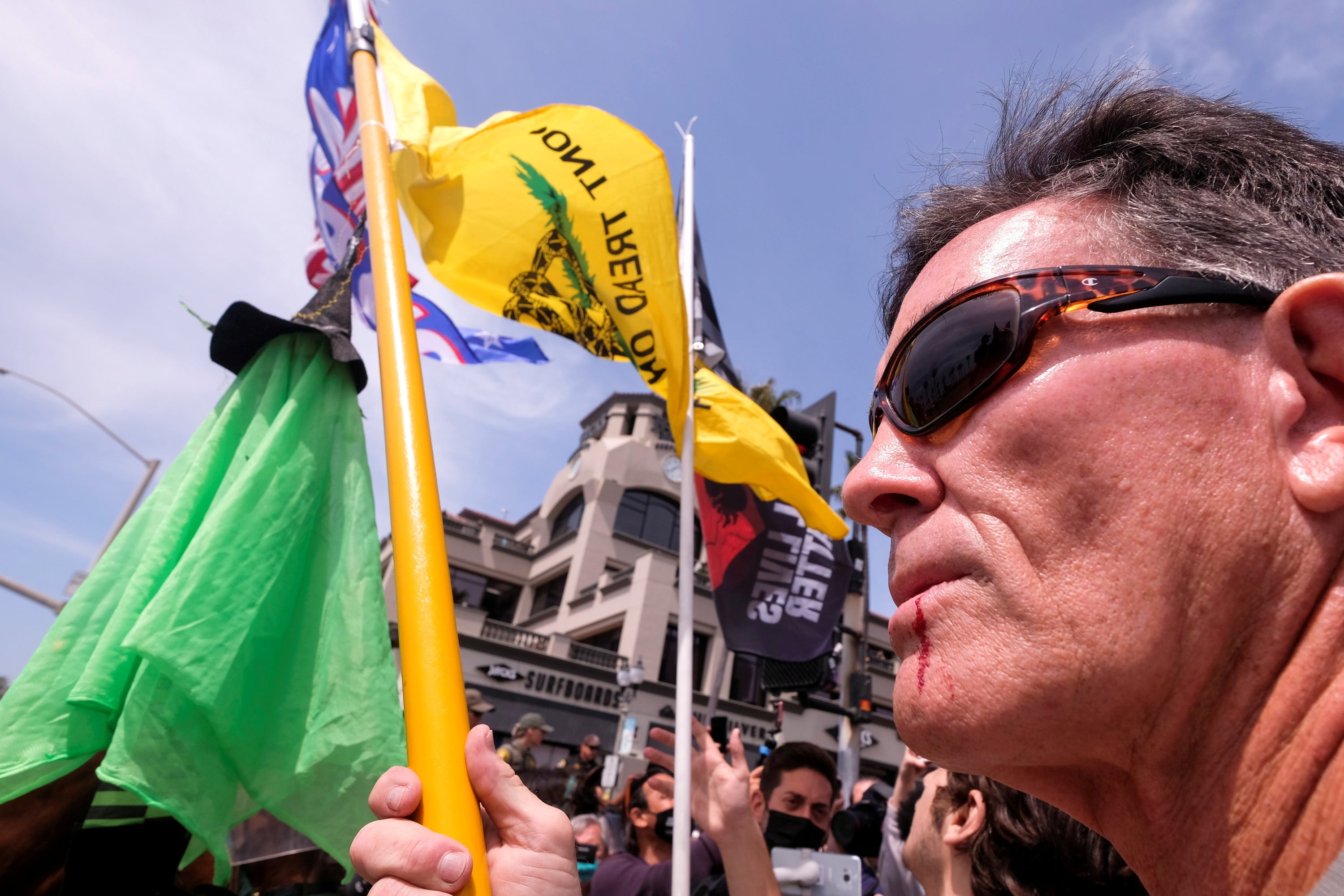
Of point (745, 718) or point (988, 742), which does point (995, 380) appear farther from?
point (745, 718)

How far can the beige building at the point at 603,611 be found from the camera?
21312mm

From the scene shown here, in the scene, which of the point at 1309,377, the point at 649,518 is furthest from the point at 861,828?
the point at 649,518

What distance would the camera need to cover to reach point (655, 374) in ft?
13.2

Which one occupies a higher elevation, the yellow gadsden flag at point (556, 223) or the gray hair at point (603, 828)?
the yellow gadsden flag at point (556, 223)

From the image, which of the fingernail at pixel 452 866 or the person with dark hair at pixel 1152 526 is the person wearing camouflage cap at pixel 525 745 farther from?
the person with dark hair at pixel 1152 526

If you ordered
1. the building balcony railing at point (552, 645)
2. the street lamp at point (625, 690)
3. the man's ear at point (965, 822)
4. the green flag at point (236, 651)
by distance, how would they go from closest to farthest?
the green flag at point (236, 651), the man's ear at point (965, 822), the street lamp at point (625, 690), the building balcony railing at point (552, 645)

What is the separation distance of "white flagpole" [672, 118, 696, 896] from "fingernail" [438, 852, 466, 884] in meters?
1.67

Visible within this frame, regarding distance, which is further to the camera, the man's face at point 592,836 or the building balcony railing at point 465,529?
the building balcony railing at point 465,529

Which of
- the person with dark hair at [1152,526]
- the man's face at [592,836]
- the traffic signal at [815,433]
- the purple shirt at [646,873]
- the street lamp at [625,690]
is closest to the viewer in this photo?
the person with dark hair at [1152,526]

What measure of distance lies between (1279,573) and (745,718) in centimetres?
2464

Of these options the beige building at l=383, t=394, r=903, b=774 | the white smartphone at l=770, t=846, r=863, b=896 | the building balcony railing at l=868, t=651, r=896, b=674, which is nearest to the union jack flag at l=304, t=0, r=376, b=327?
the white smartphone at l=770, t=846, r=863, b=896

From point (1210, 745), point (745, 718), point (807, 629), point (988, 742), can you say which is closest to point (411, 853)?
point (988, 742)

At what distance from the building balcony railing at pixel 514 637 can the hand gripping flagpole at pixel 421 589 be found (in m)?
20.4

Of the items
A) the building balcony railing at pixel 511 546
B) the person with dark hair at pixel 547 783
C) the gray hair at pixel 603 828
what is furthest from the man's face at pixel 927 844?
the building balcony railing at pixel 511 546
